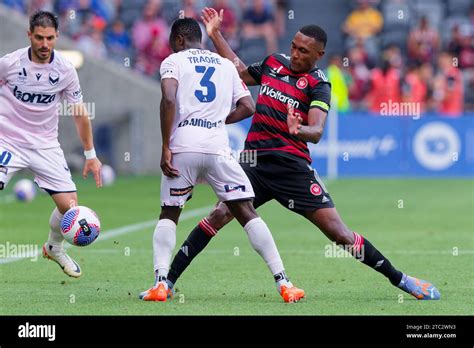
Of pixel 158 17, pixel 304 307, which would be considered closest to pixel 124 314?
pixel 304 307

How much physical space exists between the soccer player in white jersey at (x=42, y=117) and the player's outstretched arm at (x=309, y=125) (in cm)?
201

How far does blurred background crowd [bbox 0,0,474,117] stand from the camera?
28156 millimetres

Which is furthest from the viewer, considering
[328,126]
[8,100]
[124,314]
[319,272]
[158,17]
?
[158,17]

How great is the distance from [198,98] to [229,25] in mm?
19796

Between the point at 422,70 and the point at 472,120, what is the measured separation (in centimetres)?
232

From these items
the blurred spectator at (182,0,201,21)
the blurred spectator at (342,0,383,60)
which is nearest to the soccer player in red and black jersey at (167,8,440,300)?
the blurred spectator at (182,0,201,21)

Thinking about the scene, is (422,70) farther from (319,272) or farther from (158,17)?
(319,272)

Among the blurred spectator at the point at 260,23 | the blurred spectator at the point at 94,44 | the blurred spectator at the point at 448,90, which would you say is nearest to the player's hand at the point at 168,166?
the blurred spectator at the point at 94,44

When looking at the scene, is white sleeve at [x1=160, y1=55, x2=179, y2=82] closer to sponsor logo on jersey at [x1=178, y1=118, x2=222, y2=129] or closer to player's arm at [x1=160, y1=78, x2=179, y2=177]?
player's arm at [x1=160, y1=78, x2=179, y2=177]

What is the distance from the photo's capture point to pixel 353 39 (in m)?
30.8

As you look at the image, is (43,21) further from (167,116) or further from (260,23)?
(260,23)

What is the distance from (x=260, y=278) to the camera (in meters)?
10.7

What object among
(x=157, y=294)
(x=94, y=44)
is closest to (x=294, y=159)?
(x=157, y=294)

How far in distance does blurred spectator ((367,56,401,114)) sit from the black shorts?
1859 centimetres
